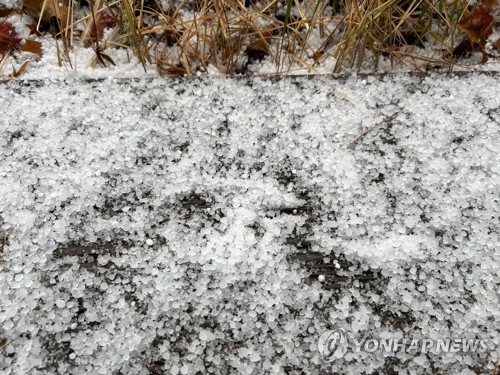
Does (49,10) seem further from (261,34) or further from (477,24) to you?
(477,24)

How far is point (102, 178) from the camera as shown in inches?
44.7

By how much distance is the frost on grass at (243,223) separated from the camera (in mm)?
988

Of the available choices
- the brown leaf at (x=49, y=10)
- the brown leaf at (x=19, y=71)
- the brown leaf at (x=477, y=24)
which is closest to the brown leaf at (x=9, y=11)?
the brown leaf at (x=49, y=10)

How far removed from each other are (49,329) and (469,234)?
1052mm

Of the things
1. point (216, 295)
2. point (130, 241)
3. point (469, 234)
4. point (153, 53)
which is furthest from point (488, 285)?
point (153, 53)

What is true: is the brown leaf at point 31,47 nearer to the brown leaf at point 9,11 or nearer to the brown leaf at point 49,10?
the brown leaf at point 49,10

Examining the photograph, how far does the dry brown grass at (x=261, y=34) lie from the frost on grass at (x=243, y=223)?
0.14 meters

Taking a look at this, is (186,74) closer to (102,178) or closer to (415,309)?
(102,178)

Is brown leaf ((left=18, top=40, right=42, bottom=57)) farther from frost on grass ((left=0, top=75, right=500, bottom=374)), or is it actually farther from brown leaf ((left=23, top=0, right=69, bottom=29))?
frost on grass ((left=0, top=75, right=500, bottom=374))

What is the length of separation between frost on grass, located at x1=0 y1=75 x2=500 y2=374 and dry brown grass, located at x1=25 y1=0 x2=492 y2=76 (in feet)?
0.45

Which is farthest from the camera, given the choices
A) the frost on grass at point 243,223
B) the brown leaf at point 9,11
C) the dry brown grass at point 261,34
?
the brown leaf at point 9,11

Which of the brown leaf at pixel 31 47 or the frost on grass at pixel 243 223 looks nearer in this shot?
the frost on grass at pixel 243 223

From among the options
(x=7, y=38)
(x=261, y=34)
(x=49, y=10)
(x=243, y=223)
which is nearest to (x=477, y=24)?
(x=261, y=34)

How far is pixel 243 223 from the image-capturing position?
1090 mm
